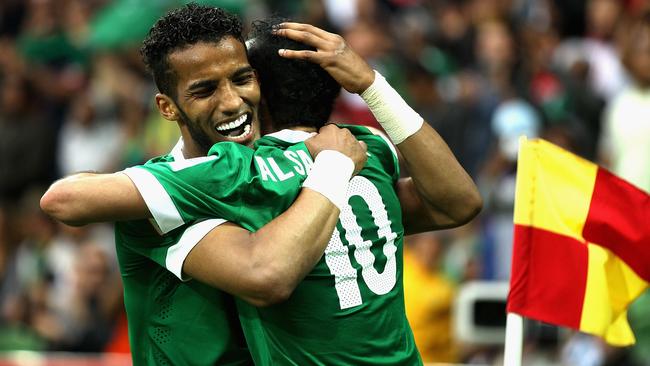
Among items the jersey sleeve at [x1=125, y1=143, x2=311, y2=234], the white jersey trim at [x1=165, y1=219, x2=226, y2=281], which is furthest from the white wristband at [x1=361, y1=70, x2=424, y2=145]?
the white jersey trim at [x1=165, y1=219, x2=226, y2=281]

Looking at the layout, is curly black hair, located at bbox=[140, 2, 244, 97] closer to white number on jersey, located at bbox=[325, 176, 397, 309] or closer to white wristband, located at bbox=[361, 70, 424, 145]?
white wristband, located at bbox=[361, 70, 424, 145]

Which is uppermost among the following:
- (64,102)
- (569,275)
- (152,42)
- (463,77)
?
(152,42)

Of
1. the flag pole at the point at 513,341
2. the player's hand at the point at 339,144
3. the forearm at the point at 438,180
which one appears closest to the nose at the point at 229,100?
the player's hand at the point at 339,144

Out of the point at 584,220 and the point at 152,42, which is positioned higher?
the point at 152,42

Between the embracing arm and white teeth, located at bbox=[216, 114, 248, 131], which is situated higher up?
white teeth, located at bbox=[216, 114, 248, 131]

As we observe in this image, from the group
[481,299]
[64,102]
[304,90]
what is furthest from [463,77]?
[304,90]

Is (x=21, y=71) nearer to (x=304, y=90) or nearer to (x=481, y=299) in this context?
(x=481, y=299)

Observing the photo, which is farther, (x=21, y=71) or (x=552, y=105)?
(x=21, y=71)

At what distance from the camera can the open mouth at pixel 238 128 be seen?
168 inches

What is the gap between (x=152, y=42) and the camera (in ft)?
14.0

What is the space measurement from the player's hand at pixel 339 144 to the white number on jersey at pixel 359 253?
3.1 inches

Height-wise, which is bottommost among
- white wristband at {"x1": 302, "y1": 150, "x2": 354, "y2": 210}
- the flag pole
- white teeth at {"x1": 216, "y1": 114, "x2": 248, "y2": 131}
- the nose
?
the flag pole

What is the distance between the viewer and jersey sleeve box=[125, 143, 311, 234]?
13.0ft

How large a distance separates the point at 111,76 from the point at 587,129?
4.75 metres
